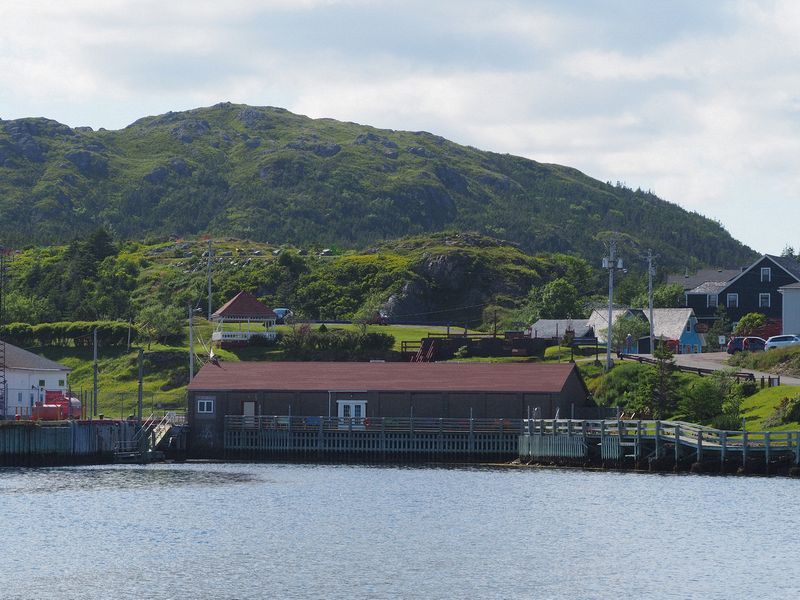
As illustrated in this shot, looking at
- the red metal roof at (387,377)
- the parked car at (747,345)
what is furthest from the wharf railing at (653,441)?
Answer: the parked car at (747,345)

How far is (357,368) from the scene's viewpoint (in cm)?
9806

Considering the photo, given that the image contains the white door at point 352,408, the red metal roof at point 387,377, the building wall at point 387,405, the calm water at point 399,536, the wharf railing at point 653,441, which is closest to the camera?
the calm water at point 399,536

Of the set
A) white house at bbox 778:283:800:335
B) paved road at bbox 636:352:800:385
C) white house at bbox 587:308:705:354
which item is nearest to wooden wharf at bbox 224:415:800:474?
paved road at bbox 636:352:800:385

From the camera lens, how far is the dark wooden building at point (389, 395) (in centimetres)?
9056

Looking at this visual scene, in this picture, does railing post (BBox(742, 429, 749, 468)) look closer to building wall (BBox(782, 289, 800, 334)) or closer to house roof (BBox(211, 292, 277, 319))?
building wall (BBox(782, 289, 800, 334))

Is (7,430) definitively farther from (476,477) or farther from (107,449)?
(476,477)

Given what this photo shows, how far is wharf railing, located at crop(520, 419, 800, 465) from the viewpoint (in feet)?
241

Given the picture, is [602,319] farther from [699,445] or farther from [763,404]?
[699,445]

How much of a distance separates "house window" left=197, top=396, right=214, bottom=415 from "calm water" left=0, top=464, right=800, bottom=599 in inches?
557

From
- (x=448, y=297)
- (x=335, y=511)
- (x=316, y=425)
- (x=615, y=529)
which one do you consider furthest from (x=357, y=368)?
(x=448, y=297)

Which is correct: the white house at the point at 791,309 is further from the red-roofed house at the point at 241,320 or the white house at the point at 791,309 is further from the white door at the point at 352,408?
the white door at the point at 352,408

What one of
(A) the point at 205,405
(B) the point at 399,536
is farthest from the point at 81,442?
A: (B) the point at 399,536

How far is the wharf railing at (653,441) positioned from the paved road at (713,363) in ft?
59.9

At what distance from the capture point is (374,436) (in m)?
89.6
